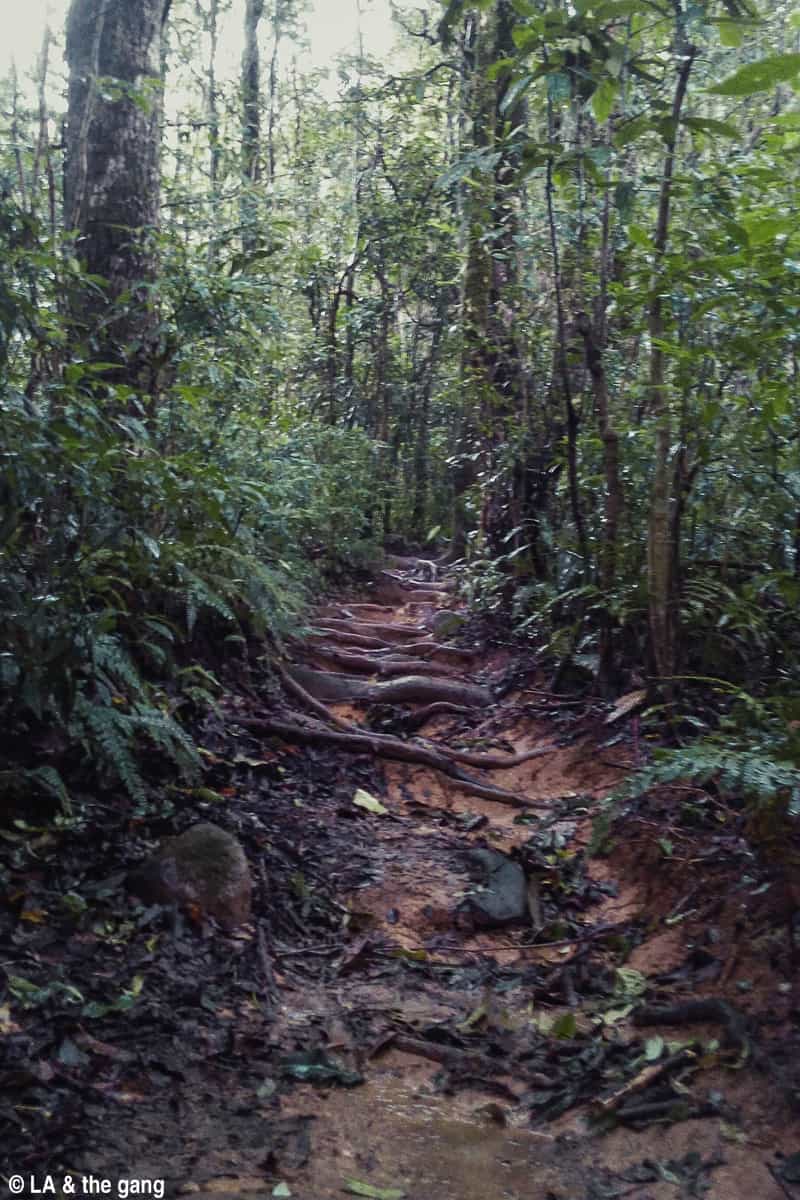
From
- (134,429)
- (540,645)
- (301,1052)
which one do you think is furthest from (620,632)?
(301,1052)

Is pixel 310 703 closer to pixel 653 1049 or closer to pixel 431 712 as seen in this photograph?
pixel 431 712

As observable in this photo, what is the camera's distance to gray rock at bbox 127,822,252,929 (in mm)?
3748

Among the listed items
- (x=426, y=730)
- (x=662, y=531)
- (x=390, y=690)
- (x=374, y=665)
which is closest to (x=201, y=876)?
(x=662, y=531)

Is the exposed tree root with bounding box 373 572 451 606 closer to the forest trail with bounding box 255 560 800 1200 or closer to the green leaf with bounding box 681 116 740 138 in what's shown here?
the forest trail with bounding box 255 560 800 1200

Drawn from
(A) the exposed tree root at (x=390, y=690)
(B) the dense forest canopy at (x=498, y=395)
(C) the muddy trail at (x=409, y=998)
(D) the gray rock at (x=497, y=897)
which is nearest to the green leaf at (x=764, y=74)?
(B) the dense forest canopy at (x=498, y=395)

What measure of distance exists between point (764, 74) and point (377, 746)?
4.05 m

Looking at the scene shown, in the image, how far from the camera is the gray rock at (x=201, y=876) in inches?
148

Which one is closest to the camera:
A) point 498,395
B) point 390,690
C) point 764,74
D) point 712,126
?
point 764,74

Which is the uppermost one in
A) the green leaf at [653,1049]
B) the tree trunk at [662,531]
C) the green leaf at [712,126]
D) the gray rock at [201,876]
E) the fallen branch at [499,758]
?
the green leaf at [712,126]

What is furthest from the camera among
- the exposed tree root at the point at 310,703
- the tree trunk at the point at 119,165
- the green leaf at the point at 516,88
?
the exposed tree root at the point at 310,703

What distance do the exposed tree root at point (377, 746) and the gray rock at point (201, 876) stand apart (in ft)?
5.60

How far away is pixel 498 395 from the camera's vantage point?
890 cm

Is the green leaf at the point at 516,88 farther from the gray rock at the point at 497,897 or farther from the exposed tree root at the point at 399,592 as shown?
the exposed tree root at the point at 399,592

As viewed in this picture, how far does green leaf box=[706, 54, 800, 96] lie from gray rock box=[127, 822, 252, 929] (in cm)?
336
